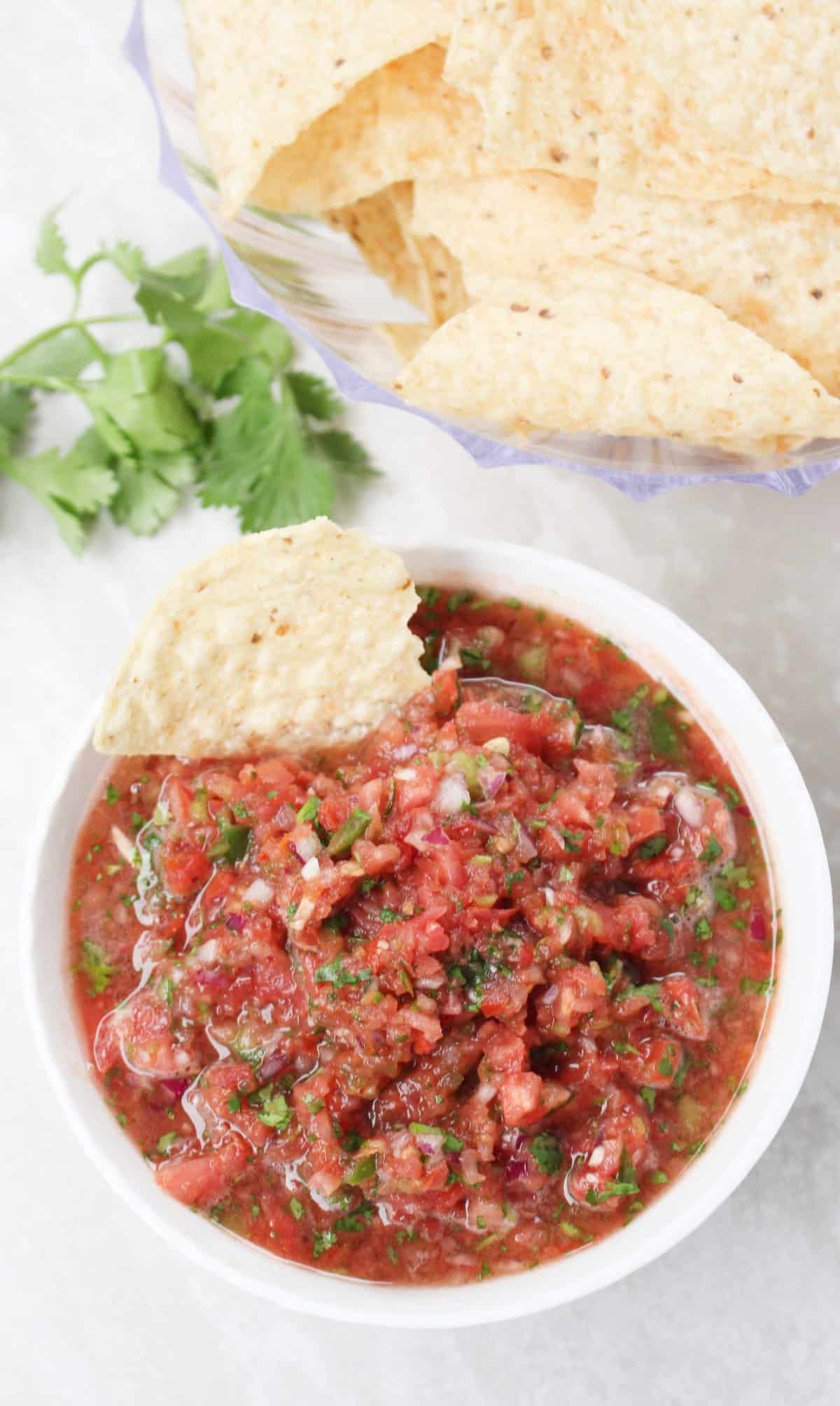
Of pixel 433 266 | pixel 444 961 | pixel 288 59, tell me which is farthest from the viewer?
pixel 433 266

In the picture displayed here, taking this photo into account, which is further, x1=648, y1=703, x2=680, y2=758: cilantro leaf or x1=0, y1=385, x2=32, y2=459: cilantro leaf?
x1=0, y1=385, x2=32, y2=459: cilantro leaf

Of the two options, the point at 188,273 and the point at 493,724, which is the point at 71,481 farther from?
the point at 493,724

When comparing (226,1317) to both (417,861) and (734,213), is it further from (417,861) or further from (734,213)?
(734,213)

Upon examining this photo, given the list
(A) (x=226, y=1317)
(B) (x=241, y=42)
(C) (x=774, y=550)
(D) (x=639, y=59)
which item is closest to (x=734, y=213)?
(D) (x=639, y=59)

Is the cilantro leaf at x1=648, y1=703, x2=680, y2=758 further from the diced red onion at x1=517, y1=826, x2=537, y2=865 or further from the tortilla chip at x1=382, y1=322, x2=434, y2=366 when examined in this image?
the tortilla chip at x1=382, y1=322, x2=434, y2=366

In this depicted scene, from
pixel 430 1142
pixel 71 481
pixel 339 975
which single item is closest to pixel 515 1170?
pixel 430 1142

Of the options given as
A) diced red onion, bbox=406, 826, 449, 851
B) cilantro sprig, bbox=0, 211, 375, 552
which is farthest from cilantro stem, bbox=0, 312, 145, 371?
diced red onion, bbox=406, 826, 449, 851

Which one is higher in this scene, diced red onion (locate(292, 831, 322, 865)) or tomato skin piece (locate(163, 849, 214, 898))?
diced red onion (locate(292, 831, 322, 865))
